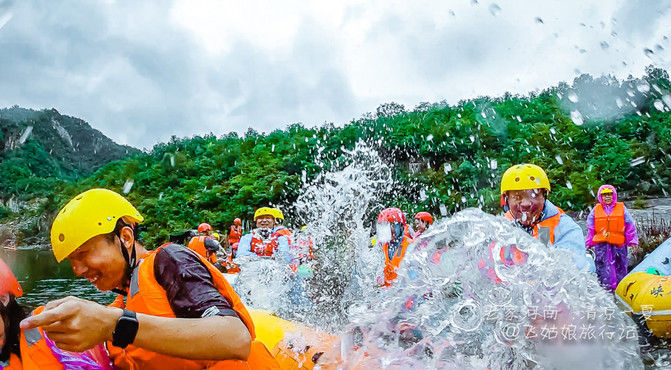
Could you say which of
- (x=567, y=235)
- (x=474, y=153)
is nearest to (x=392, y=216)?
(x=567, y=235)

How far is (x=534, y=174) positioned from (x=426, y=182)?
1741 cm

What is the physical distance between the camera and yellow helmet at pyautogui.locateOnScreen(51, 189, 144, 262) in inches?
75.2

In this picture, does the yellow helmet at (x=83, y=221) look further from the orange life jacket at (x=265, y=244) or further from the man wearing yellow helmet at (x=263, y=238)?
the orange life jacket at (x=265, y=244)

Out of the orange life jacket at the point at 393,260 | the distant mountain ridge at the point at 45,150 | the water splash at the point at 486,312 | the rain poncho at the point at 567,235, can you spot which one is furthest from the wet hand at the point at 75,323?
the distant mountain ridge at the point at 45,150

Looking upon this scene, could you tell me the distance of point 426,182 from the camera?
2130 centimetres

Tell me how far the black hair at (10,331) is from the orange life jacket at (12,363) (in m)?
0.01

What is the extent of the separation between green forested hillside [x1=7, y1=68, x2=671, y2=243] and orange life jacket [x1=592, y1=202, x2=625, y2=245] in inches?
353

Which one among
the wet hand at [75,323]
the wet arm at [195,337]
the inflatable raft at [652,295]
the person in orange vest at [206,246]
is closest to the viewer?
the wet hand at [75,323]

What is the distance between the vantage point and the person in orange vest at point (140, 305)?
144cm

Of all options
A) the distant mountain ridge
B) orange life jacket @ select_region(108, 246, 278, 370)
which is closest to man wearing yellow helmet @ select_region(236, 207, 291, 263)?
orange life jacket @ select_region(108, 246, 278, 370)

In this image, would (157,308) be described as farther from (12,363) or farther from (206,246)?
(206,246)

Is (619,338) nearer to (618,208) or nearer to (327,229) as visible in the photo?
(618,208)

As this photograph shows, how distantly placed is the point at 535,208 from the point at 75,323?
11.6 ft

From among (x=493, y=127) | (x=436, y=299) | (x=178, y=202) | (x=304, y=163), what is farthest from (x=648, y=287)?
(x=178, y=202)
